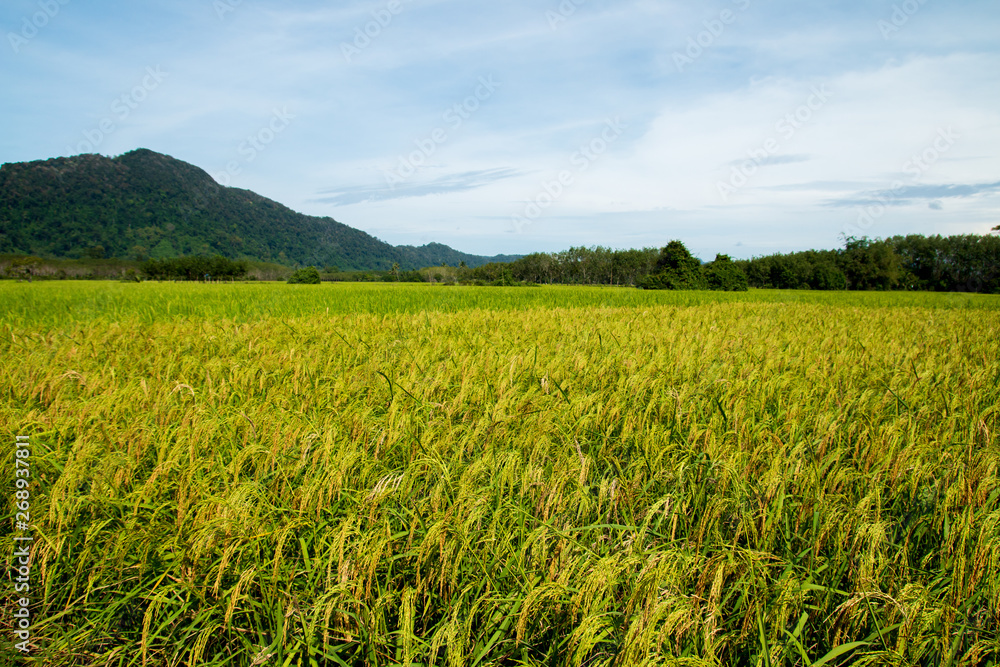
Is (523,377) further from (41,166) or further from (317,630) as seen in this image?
(41,166)

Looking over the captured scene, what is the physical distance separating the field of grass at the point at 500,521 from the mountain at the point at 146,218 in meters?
91.8

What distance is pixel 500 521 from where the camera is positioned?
1.74 meters

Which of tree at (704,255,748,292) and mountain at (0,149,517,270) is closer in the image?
tree at (704,255,748,292)

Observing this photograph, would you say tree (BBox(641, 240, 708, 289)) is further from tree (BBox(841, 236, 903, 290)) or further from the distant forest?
tree (BBox(841, 236, 903, 290))

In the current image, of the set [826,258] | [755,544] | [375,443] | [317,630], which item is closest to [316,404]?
[375,443]

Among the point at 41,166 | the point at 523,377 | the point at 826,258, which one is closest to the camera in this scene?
the point at 523,377

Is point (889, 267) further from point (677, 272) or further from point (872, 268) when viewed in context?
point (677, 272)

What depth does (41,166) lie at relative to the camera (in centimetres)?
13150

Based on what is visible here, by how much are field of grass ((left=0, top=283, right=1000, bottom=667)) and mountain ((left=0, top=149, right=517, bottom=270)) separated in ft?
301

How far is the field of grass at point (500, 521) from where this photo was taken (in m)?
1.30

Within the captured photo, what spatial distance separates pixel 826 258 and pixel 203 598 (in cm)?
7254

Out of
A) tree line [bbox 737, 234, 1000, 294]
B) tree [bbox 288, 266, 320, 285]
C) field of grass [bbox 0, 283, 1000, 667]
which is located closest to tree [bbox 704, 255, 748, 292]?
tree line [bbox 737, 234, 1000, 294]

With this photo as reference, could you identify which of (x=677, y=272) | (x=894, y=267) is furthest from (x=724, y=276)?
(x=894, y=267)

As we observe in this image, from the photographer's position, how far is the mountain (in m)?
99.9
